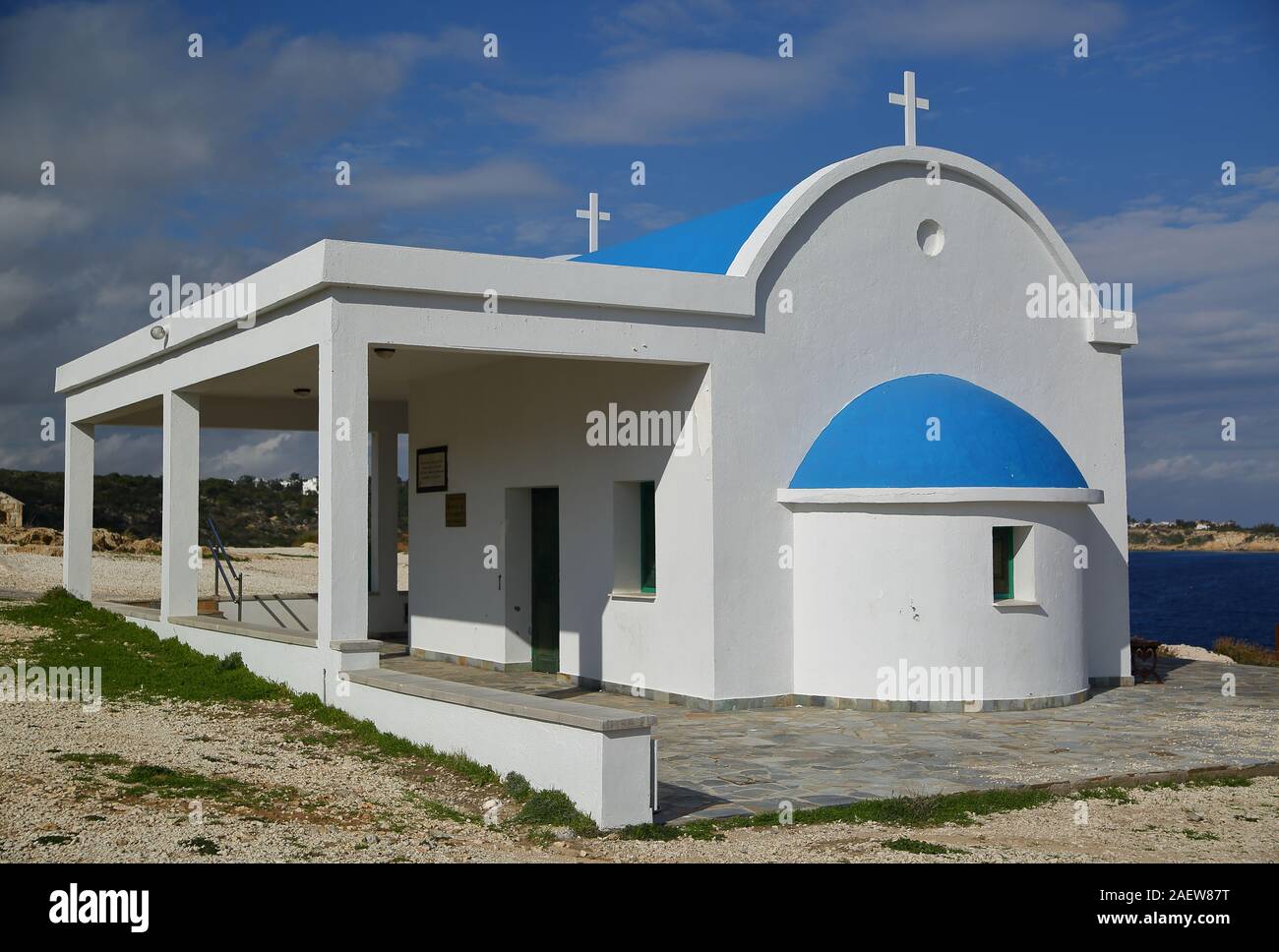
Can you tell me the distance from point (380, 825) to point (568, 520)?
7431 mm

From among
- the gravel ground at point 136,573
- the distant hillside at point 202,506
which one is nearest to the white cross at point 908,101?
the gravel ground at point 136,573

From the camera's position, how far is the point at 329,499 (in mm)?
10766

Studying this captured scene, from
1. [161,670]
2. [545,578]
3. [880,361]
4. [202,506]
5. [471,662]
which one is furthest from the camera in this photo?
[202,506]

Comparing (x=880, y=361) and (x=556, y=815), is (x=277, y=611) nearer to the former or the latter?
(x=880, y=361)

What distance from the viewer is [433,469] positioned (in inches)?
693

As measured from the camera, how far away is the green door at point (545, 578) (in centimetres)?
1560

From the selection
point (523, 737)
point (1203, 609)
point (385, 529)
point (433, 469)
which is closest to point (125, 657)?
point (433, 469)

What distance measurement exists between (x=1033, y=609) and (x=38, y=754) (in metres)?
9.34

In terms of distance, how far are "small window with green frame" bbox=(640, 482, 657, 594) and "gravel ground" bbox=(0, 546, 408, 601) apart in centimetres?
1264

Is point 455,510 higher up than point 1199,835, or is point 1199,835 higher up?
point 455,510

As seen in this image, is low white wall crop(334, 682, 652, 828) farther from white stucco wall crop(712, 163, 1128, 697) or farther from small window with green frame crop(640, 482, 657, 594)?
small window with green frame crop(640, 482, 657, 594)

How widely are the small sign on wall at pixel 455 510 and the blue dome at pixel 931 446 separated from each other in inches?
209
